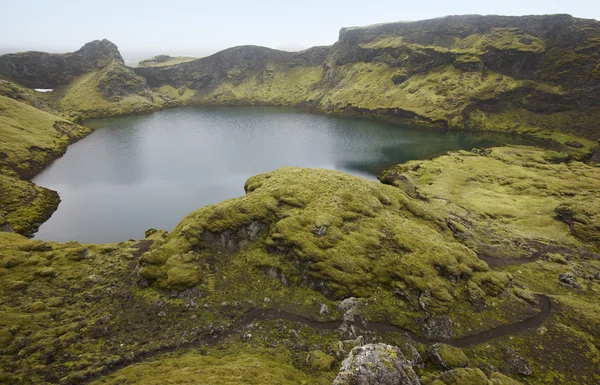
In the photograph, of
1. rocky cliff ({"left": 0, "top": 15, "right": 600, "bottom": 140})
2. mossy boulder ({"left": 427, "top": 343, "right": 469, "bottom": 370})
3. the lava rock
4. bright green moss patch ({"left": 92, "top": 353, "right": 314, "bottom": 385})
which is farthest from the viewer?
rocky cliff ({"left": 0, "top": 15, "right": 600, "bottom": 140})

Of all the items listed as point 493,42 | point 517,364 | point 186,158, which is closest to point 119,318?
point 517,364

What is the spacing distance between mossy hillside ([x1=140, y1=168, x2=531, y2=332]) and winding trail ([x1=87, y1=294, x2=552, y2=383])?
4.63 ft

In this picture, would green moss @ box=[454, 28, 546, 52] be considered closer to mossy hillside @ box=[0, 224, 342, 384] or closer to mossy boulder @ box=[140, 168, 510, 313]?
mossy boulder @ box=[140, 168, 510, 313]

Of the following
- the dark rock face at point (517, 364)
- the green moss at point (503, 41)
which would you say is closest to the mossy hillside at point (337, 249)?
the dark rock face at point (517, 364)

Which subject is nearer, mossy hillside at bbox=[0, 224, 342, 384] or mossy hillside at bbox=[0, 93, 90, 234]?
mossy hillside at bbox=[0, 224, 342, 384]

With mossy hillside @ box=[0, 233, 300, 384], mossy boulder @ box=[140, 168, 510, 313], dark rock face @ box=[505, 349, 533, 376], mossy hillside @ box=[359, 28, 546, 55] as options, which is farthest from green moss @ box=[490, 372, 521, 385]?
mossy hillside @ box=[359, 28, 546, 55]

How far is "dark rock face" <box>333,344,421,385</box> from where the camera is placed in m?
21.3

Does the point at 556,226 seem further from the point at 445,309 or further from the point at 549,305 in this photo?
the point at 445,309

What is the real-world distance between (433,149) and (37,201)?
122962mm

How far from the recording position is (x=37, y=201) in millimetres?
64688

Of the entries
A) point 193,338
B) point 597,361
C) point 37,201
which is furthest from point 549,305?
point 37,201

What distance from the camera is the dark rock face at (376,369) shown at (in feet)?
69.8

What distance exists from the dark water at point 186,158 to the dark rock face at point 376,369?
4719cm

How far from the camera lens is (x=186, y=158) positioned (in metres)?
101
